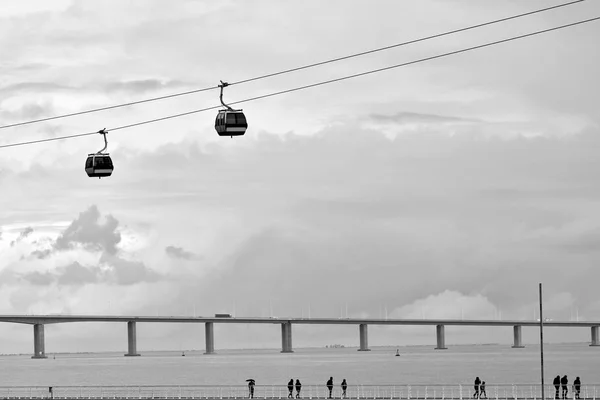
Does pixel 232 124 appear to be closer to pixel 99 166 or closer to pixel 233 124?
pixel 233 124

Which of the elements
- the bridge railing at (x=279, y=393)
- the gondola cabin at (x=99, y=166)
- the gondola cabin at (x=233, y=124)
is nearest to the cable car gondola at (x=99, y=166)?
the gondola cabin at (x=99, y=166)

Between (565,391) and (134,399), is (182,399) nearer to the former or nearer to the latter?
(134,399)

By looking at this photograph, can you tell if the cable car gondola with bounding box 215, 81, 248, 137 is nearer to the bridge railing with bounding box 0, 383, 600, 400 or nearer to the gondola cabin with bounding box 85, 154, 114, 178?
the gondola cabin with bounding box 85, 154, 114, 178

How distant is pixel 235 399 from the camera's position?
7894 cm

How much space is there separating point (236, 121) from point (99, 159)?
29.3 feet

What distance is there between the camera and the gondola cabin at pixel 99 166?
47250 mm

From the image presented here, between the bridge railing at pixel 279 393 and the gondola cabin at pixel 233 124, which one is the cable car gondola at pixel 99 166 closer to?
the gondola cabin at pixel 233 124

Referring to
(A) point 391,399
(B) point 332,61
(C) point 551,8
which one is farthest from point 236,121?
(A) point 391,399

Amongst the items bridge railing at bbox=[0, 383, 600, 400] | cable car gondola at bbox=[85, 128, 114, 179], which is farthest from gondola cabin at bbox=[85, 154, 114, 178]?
bridge railing at bbox=[0, 383, 600, 400]

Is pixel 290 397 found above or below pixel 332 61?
below

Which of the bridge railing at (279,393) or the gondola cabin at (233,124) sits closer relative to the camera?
the gondola cabin at (233,124)

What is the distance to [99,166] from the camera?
47250 mm

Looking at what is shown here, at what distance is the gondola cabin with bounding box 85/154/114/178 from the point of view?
155 ft

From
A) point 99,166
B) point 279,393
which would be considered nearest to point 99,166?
point 99,166
